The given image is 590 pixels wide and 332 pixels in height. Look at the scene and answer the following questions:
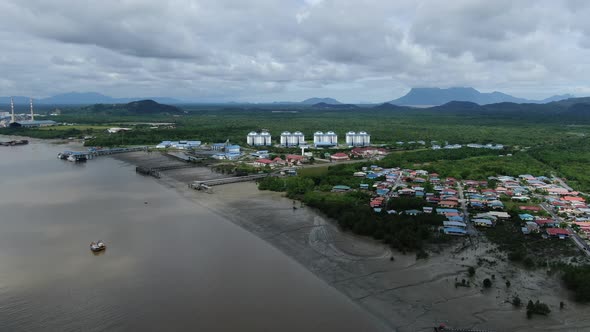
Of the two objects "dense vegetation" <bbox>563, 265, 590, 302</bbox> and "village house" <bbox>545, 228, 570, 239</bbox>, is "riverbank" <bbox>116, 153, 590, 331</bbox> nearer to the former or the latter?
"dense vegetation" <bbox>563, 265, 590, 302</bbox>

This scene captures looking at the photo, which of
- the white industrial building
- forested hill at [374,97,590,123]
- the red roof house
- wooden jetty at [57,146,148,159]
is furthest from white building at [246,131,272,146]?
forested hill at [374,97,590,123]

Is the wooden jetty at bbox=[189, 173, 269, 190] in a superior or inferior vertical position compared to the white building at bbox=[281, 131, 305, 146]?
inferior

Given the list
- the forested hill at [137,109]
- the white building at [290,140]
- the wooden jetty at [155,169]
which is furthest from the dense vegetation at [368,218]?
the forested hill at [137,109]

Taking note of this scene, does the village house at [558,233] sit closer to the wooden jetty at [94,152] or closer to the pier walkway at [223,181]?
the pier walkway at [223,181]

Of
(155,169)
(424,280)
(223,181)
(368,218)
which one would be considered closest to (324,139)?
(155,169)

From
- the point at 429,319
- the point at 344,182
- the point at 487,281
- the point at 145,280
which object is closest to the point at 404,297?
the point at 429,319
